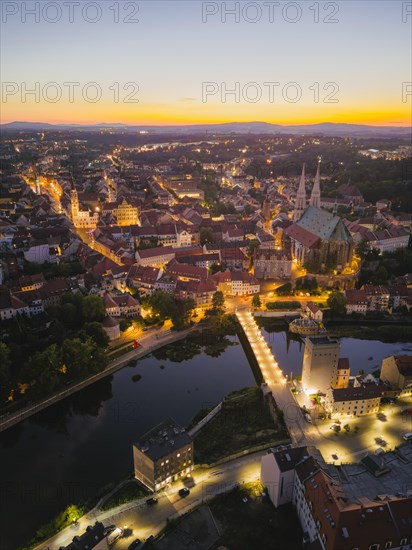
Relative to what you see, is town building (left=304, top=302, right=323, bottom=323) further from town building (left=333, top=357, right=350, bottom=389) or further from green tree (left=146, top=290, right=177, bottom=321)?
green tree (left=146, top=290, right=177, bottom=321)

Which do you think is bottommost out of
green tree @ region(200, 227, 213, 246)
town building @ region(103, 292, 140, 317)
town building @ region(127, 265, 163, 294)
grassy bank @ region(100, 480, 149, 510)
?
grassy bank @ region(100, 480, 149, 510)

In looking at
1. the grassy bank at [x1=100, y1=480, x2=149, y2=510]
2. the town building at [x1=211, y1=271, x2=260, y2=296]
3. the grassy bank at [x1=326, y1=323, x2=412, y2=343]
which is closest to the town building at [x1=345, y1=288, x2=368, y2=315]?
the grassy bank at [x1=326, y1=323, x2=412, y2=343]

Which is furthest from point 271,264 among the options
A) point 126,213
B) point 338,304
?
point 126,213

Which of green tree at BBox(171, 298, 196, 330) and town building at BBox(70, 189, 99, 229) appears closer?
green tree at BBox(171, 298, 196, 330)

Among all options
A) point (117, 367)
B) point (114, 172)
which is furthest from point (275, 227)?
point (114, 172)

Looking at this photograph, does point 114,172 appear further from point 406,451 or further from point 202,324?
point 406,451

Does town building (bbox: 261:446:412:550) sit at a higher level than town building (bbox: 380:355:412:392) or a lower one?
lower

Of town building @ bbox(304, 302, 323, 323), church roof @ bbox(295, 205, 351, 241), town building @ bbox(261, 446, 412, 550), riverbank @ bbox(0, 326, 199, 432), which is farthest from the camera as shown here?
church roof @ bbox(295, 205, 351, 241)
